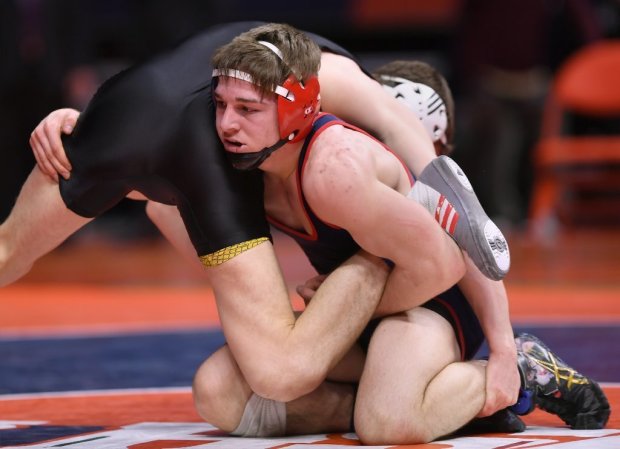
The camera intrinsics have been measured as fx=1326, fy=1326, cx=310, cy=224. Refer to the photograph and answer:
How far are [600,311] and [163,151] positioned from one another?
2995mm

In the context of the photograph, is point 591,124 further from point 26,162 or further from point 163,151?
point 163,151

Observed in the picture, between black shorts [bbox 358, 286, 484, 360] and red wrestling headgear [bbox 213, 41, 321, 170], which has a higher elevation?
red wrestling headgear [bbox 213, 41, 321, 170]

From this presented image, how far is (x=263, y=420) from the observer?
11.0 ft

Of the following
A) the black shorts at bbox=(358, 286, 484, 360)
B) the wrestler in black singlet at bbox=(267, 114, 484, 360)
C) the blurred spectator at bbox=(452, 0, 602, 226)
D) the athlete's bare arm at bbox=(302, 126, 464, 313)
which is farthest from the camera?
the blurred spectator at bbox=(452, 0, 602, 226)

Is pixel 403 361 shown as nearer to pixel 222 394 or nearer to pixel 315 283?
pixel 315 283

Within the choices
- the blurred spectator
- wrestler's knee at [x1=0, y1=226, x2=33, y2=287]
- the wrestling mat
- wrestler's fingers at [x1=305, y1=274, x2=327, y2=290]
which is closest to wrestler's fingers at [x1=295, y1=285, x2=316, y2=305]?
wrestler's fingers at [x1=305, y1=274, x2=327, y2=290]

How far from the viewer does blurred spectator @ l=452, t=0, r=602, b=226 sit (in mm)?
9945

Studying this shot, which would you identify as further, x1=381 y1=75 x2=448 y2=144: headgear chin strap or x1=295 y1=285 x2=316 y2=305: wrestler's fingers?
x1=381 y1=75 x2=448 y2=144: headgear chin strap

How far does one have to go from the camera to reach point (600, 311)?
19.2 feet

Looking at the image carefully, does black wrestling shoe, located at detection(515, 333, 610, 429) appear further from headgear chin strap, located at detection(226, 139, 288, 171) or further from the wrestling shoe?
headgear chin strap, located at detection(226, 139, 288, 171)

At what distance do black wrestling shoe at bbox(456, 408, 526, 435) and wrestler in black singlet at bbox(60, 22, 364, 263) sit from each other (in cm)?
71

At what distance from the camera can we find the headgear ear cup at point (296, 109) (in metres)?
3.25

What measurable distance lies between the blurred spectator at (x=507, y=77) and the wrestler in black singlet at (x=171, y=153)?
254 inches

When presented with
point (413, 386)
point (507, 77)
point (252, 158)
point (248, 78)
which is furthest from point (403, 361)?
point (507, 77)
